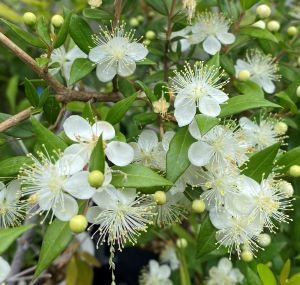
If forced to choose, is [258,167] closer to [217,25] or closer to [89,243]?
[217,25]

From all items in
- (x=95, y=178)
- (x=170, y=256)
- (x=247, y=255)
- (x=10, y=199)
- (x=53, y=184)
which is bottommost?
(x=170, y=256)

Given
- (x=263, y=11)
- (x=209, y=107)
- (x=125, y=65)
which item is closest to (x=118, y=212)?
(x=209, y=107)

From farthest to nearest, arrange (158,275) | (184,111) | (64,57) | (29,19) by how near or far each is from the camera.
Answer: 1. (158,275)
2. (64,57)
3. (29,19)
4. (184,111)

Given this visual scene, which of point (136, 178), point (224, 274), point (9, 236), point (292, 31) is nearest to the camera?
point (9, 236)

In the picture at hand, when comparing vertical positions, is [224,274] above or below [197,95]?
below

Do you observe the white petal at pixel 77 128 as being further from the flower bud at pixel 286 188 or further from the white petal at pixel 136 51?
the flower bud at pixel 286 188

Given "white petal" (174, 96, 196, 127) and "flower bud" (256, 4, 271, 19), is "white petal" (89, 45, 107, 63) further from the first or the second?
"flower bud" (256, 4, 271, 19)

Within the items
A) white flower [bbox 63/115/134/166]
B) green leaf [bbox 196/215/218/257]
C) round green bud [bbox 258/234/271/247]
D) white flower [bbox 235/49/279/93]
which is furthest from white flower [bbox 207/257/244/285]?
white flower [bbox 63/115/134/166]

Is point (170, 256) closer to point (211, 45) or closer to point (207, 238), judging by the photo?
point (207, 238)

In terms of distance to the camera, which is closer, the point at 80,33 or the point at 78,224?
the point at 78,224
